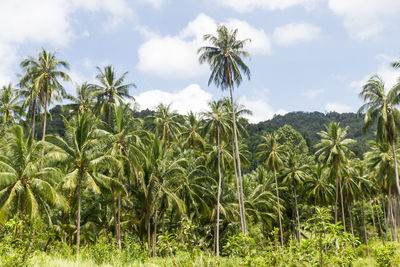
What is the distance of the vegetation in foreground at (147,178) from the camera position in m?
14.8

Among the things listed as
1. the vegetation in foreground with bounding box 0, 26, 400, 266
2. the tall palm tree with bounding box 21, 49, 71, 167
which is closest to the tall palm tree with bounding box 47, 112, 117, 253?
the vegetation in foreground with bounding box 0, 26, 400, 266

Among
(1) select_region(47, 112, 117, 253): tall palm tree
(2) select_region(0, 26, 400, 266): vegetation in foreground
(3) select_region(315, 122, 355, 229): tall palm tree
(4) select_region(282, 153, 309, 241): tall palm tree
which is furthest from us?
(4) select_region(282, 153, 309, 241): tall palm tree

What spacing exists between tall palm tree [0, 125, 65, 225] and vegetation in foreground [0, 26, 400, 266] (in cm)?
6

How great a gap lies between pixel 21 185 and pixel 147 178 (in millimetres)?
10328

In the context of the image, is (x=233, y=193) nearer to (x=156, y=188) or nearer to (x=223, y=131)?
(x=223, y=131)

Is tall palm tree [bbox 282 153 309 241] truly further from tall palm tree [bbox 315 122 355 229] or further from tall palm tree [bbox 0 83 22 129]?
tall palm tree [bbox 0 83 22 129]

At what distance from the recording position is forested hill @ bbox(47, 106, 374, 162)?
7062cm

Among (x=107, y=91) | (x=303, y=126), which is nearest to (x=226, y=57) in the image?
(x=107, y=91)

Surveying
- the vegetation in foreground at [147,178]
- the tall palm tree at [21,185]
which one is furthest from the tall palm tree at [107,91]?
the tall palm tree at [21,185]

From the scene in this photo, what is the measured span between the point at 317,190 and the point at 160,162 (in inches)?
974

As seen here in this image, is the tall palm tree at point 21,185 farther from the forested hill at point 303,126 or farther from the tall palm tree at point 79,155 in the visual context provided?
the forested hill at point 303,126

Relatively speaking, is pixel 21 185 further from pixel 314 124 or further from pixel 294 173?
pixel 314 124

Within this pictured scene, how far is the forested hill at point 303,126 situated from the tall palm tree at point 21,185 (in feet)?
162

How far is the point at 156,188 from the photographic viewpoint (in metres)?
24.0
